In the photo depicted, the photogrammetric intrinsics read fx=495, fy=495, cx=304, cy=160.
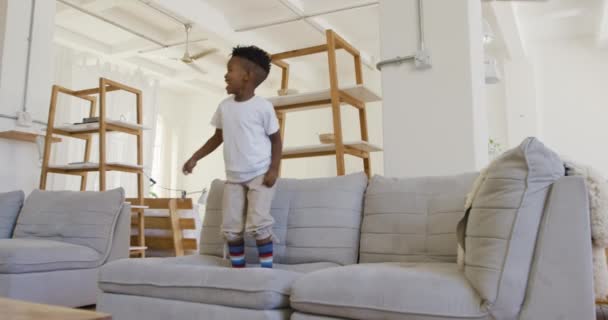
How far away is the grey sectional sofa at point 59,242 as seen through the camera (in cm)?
257

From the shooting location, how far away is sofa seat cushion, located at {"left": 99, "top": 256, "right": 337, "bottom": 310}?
5.16 feet

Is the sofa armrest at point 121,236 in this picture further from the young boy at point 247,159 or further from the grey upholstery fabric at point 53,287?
the young boy at point 247,159

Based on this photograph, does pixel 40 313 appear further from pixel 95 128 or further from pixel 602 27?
pixel 602 27

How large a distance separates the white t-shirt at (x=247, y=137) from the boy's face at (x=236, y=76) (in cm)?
7

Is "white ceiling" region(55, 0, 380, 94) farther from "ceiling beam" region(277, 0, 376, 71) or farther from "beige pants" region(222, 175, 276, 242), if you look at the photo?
"beige pants" region(222, 175, 276, 242)

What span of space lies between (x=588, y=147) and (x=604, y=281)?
19.1 feet

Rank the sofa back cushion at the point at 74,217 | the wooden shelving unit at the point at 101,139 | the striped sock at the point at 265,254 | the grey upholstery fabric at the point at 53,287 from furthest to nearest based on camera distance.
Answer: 1. the wooden shelving unit at the point at 101,139
2. the sofa back cushion at the point at 74,217
3. the grey upholstery fabric at the point at 53,287
4. the striped sock at the point at 265,254


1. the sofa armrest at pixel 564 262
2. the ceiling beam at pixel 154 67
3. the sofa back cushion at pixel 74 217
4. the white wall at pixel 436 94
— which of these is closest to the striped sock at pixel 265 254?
the sofa armrest at pixel 564 262

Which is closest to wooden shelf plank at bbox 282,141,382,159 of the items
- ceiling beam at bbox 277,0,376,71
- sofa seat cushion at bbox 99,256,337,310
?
sofa seat cushion at bbox 99,256,337,310

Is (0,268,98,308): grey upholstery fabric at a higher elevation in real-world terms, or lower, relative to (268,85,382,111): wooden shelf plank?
lower

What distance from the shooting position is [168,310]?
5.66ft

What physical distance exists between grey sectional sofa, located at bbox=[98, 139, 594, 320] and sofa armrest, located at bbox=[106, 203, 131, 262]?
100 cm

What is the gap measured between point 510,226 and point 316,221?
0.91 m

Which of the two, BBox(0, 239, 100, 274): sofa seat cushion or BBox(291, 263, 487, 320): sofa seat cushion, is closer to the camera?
BBox(291, 263, 487, 320): sofa seat cushion
